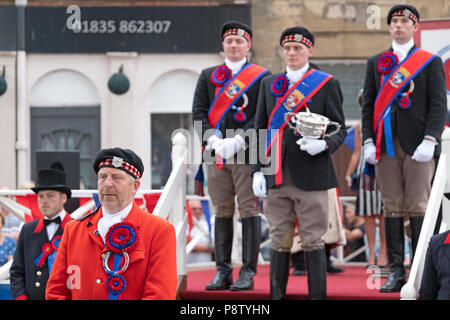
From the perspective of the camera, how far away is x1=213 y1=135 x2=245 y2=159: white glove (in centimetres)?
664

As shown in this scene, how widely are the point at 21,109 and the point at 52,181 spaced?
28.0ft

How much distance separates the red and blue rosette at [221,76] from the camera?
6902 millimetres

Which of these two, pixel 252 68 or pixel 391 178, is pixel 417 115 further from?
pixel 252 68

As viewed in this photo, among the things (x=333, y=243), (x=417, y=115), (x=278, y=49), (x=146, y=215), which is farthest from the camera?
(x=278, y=49)

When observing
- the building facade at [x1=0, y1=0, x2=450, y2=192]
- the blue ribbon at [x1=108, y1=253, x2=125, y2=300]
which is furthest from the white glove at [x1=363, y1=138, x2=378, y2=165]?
the building facade at [x1=0, y1=0, x2=450, y2=192]

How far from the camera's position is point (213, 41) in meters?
15.2

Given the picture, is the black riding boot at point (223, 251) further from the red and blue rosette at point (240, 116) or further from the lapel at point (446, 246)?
the lapel at point (446, 246)

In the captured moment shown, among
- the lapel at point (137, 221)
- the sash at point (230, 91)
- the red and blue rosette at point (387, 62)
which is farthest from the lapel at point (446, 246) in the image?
the sash at point (230, 91)

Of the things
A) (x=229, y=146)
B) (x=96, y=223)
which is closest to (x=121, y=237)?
(x=96, y=223)

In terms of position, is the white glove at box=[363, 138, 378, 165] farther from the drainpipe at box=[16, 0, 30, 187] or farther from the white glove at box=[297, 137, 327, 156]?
the drainpipe at box=[16, 0, 30, 187]

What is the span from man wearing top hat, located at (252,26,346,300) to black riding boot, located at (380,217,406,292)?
57 centimetres

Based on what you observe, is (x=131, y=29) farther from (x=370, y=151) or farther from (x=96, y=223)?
(x=96, y=223)

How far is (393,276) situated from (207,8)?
9433 mm
